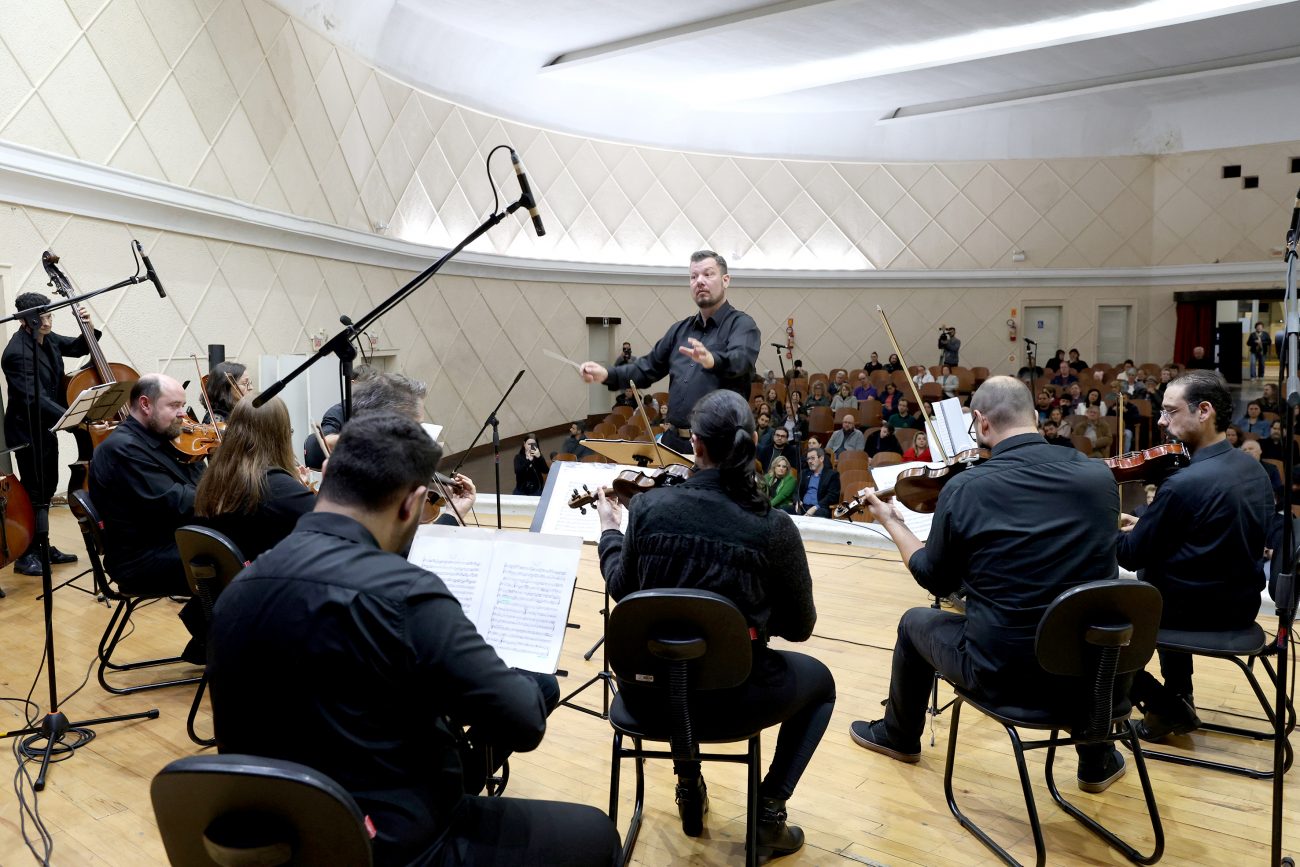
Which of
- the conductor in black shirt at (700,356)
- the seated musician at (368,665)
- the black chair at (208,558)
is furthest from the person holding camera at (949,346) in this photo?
the seated musician at (368,665)

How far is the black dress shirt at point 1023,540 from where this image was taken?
2432 millimetres

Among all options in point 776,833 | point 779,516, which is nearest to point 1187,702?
point 776,833

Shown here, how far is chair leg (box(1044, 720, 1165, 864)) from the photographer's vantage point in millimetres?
2438

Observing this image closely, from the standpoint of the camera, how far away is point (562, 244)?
13172mm

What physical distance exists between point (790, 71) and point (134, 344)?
9.45 m

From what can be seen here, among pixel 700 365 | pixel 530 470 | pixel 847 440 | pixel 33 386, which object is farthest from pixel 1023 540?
pixel 847 440

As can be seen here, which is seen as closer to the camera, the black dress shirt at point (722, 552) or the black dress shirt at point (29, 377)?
the black dress shirt at point (722, 552)

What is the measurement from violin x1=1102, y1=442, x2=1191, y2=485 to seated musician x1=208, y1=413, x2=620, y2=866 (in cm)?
252

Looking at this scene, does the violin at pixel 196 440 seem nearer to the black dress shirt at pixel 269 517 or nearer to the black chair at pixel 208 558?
the black dress shirt at pixel 269 517

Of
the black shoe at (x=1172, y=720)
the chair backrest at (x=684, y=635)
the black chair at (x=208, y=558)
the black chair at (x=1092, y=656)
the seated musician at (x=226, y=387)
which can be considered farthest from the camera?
the seated musician at (x=226, y=387)

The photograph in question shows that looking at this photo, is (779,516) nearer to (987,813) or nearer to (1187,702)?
(987,813)

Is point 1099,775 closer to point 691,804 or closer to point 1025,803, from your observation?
point 1025,803

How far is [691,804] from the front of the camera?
2627mm

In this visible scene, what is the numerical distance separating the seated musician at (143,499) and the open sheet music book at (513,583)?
1.71 metres
